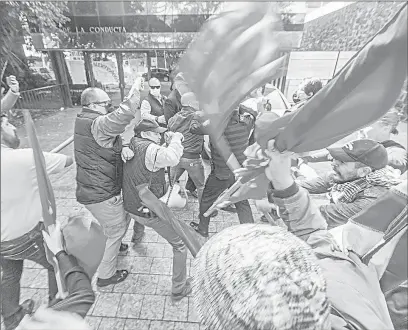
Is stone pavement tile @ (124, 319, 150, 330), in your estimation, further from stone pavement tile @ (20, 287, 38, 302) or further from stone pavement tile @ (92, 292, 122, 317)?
stone pavement tile @ (20, 287, 38, 302)

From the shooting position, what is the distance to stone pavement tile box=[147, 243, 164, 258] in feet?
10.3

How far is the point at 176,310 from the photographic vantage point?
2.48 metres

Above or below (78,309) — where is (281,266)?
above

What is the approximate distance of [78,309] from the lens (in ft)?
3.72

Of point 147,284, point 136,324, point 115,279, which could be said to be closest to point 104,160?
point 115,279

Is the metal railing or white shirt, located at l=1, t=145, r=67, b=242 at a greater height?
white shirt, located at l=1, t=145, r=67, b=242

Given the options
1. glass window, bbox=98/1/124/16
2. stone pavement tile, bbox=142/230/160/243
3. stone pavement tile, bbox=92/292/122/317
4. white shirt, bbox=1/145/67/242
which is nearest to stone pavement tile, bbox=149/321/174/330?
stone pavement tile, bbox=92/292/122/317

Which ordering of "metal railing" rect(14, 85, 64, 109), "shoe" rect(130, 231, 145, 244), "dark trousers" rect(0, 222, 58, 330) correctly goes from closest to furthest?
"dark trousers" rect(0, 222, 58, 330) < "shoe" rect(130, 231, 145, 244) < "metal railing" rect(14, 85, 64, 109)

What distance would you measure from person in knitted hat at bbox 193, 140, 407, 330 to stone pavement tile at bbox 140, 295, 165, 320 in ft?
5.83

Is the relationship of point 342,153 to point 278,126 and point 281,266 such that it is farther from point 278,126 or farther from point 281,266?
point 281,266

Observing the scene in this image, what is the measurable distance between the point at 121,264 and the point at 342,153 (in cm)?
247

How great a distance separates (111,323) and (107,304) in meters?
0.20

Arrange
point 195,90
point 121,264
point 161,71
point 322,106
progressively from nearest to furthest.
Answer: point 322,106 < point 195,90 < point 121,264 < point 161,71

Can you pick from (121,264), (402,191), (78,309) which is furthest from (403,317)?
(121,264)
